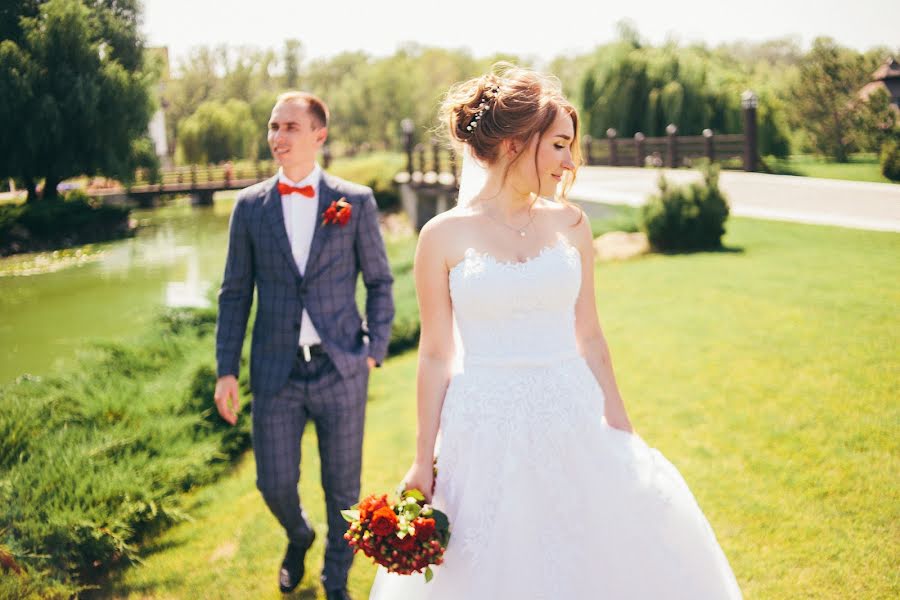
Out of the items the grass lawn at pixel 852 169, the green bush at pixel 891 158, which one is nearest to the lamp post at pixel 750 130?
the grass lawn at pixel 852 169

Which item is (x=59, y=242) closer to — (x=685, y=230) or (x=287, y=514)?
(x=287, y=514)

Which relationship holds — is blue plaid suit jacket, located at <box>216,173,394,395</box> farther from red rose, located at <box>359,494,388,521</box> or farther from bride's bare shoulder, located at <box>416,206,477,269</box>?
red rose, located at <box>359,494,388,521</box>

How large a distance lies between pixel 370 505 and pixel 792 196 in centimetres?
1165

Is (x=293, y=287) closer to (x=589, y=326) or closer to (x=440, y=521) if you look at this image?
(x=589, y=326)

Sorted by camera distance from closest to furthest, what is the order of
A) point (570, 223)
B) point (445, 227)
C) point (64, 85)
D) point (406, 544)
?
1. point (406, 544)
2. point (445, 227)
3. point (570, 223)
4. point (64, 85)

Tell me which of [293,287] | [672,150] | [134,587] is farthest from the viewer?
[672,150]

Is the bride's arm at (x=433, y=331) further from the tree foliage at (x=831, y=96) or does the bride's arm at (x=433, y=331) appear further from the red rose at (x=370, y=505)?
the tree foliage at (x=831, y=96)

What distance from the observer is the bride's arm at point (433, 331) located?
2.38 metres

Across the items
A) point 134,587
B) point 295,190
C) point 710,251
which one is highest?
point 295,190

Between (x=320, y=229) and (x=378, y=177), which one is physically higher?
(x=320, y=229)

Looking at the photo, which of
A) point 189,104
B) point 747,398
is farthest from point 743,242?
point 189,104

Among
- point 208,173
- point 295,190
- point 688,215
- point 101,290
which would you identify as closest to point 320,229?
point 295,190

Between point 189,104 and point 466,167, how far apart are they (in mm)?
8562

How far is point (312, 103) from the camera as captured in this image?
11.9ft
